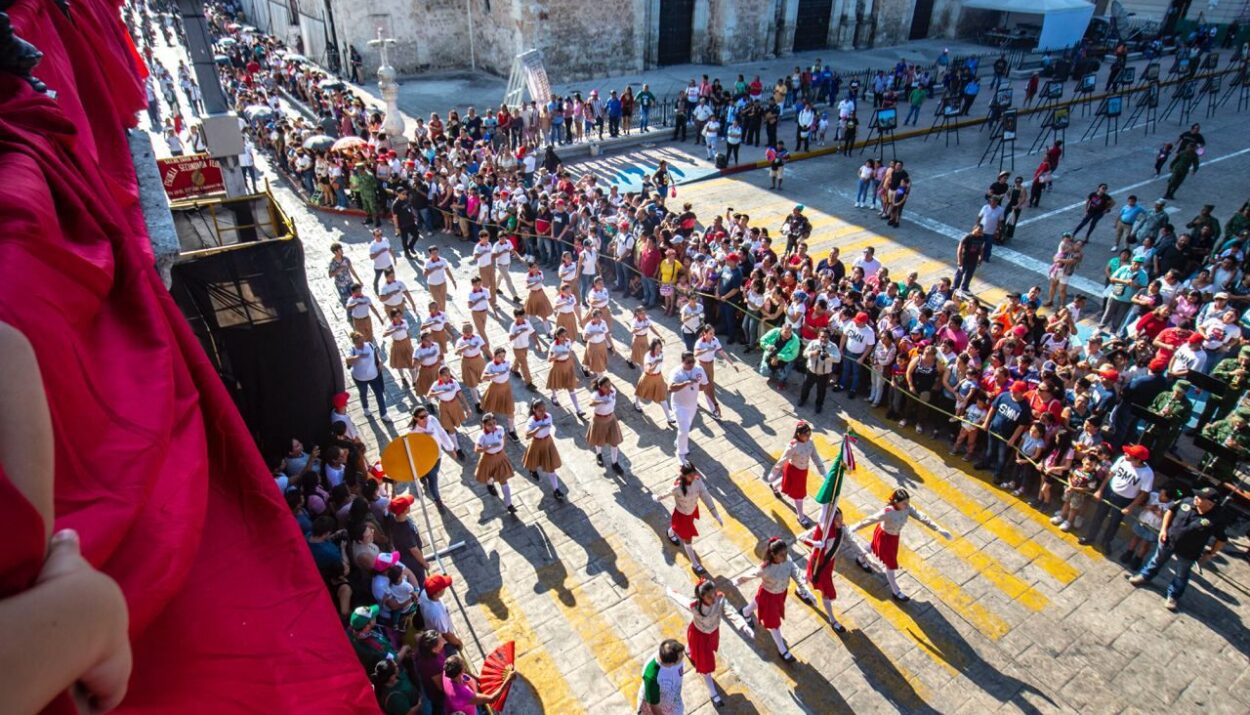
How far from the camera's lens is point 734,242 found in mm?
14805

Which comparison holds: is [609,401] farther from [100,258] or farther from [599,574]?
[100,258]

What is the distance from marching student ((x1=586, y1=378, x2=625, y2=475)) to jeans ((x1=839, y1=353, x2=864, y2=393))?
416 cm

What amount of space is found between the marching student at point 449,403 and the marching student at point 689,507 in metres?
3.58

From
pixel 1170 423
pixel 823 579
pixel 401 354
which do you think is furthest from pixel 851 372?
pixel 401 354

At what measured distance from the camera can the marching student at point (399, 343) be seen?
12.0 meters

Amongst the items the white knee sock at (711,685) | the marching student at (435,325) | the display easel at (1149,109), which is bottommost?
the white knee sock at (711,685)

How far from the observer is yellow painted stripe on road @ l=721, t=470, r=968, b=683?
7.80 meters

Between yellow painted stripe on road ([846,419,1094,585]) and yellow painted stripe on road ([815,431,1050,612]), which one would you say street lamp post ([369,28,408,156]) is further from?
yellow painted stripe on road ([815,431,1050,612])

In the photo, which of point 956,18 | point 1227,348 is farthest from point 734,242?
point 956,18

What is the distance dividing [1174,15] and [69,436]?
5460 cm

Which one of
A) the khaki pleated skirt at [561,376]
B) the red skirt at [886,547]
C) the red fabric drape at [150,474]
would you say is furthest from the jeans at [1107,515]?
the red fabric drape at [150,474]

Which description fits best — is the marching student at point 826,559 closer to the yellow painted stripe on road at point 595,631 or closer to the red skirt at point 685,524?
the red skirt at point 685,524

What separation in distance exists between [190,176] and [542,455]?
910cm

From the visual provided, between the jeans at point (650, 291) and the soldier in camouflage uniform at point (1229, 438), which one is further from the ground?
the soldier in camouflage uniform at point (1229, 438)
